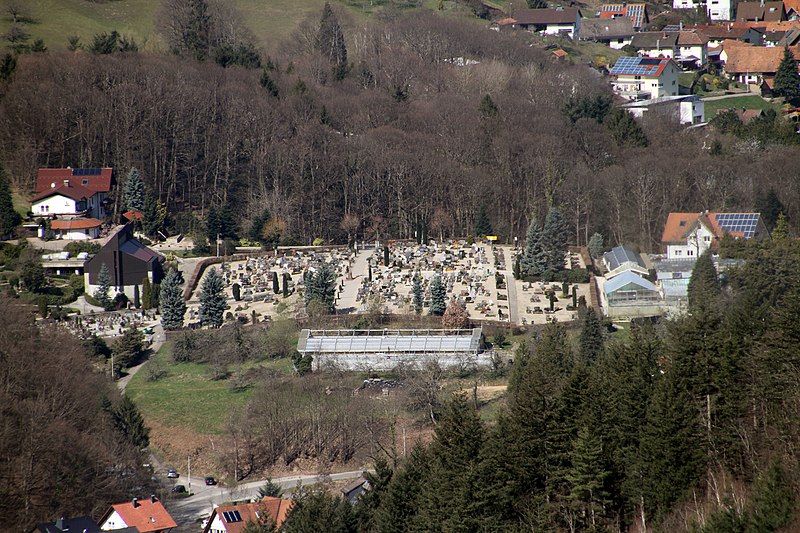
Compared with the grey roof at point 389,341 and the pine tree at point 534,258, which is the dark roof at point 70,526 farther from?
the pine tree at point 534,258

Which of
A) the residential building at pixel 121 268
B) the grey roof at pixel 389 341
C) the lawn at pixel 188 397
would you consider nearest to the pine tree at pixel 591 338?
the grey roof at pixel 389 341

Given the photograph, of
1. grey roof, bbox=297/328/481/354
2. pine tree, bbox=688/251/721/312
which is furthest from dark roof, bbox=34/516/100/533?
pine tree, bbox=688/251/721/312

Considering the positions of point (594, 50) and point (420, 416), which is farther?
point (594, 50)

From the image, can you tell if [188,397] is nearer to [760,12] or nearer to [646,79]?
[646,79]

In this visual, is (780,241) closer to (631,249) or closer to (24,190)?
(631,249)

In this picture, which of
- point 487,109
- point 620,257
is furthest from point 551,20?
point 620,257

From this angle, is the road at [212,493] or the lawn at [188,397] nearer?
the road at [212,493]

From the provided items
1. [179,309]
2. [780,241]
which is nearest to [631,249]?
[780,241]
